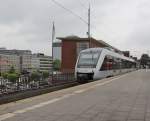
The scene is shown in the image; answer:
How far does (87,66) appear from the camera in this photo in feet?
119

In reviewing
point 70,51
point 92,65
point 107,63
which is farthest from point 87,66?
point 70,51

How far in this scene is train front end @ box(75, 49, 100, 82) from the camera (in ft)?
117

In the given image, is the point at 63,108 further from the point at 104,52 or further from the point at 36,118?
the point at 104,52

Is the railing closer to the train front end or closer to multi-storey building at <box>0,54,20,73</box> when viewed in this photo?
the train front end

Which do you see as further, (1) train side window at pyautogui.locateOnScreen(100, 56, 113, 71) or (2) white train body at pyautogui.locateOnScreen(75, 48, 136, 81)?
(1) train side window at pyautogui.locateOnScreen(100, 56, 113, 71)

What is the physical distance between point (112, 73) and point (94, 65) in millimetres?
8723

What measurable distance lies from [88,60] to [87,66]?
0.84 m

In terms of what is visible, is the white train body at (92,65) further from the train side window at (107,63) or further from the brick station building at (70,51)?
the brick station building at (70,51)

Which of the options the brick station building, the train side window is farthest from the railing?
the brick station building

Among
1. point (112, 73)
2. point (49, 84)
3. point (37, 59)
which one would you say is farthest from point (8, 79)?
point (37, 59)

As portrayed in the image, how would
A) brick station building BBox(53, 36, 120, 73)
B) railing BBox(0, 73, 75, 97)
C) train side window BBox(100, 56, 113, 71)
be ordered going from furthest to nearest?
brick station building BBox(53, 36, 120, 73) → train side window BBox(100, 56, 113, 71) → railing BBox(0, 73, 75, 97)

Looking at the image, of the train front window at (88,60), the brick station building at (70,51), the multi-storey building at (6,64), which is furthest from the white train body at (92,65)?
the brick station building at (70,51)

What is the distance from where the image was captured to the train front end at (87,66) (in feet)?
117

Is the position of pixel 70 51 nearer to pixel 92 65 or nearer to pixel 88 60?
pixel 88 60
